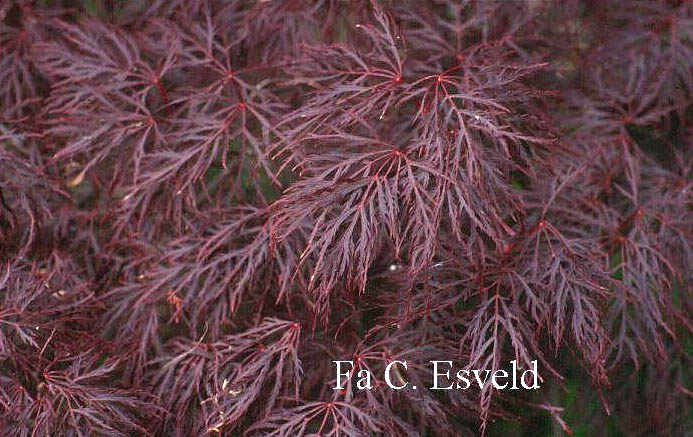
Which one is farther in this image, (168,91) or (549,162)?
(168,91)

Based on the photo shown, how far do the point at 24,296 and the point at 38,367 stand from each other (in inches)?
6.3

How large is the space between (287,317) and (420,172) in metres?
0.59

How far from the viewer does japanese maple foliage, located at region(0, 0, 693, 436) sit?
1661 millimetres

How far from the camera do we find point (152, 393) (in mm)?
1921

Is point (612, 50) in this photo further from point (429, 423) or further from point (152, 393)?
point (152, 393)

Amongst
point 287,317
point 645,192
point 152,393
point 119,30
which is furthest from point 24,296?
point 645,192

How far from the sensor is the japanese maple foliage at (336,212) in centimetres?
166

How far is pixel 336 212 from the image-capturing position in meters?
1.69

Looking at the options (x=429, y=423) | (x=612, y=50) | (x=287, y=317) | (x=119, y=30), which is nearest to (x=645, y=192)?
(x=612, y=50)

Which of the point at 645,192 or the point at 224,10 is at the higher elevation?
the point at 224,10

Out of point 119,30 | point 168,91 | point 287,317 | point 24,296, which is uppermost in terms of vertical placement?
point 119,30

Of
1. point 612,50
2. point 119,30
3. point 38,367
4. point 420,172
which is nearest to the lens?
point 420,172

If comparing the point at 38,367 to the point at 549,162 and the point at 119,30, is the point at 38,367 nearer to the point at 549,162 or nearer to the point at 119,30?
the point at 119,30

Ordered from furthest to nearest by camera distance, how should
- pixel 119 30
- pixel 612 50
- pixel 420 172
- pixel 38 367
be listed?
pixel 612 50 < pixel 119 30 < pixel 38 367 < pixel 420 172
